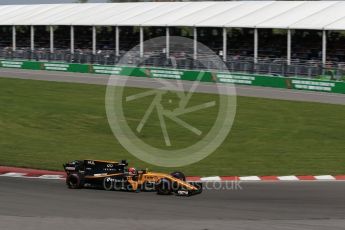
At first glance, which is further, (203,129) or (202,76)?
(202,76)

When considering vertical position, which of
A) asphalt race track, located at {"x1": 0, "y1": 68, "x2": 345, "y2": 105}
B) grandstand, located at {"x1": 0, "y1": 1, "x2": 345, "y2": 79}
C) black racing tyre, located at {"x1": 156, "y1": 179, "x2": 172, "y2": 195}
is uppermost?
grandstand, located at {"x1": 0, "y1": 1, "x2": 345, "y2": 79}

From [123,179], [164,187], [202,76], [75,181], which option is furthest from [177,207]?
[202,76]

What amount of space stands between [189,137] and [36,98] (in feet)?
45.5

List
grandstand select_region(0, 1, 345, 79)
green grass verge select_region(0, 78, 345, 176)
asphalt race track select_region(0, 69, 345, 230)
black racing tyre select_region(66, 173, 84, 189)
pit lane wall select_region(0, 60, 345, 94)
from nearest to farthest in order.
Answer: asphalt race track select_region(0, 69, 345, 230) → black racing tyre select_region(66, 173, 84, 189) → green grass verge select_region(0, 78, 345, 176) → pit lane wall select_region(0, 60, 345, 94) → grandstand select_region(0, 1, 345, 79)

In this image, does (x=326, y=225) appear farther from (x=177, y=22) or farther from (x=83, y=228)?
(x=177, y=22)

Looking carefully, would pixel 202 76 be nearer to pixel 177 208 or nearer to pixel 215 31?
pixel 215 31

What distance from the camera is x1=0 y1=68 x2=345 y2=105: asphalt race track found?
37312mm

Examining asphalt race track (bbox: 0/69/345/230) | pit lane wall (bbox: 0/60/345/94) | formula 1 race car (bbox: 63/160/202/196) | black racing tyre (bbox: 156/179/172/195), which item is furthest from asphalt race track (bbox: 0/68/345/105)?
black racing tyre (bbox: 156/179/172/195)

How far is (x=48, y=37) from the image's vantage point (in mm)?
68125

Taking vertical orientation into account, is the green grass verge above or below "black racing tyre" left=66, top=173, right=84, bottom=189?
above

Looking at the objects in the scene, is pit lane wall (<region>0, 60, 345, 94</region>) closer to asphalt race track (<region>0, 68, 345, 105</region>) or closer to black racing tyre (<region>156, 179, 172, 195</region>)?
asphalt race track (<region>0, 68, 345, 105</region>)

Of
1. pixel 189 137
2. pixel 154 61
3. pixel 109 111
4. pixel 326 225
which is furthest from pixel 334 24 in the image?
pixel 326 225

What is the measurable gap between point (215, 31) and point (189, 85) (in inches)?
496

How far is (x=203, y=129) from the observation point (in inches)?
1099
